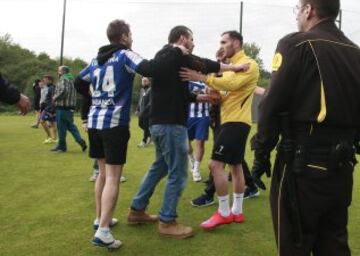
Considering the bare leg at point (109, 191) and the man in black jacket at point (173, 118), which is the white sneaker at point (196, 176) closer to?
the man in black jacket at point (173, 118)

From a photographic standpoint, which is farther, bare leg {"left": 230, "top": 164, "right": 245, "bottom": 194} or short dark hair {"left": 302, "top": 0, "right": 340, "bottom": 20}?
bare leg {"left": 230, "top": 164, "right": 245, "bottom": 194}

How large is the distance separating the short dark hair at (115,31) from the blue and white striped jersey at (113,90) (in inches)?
6.8

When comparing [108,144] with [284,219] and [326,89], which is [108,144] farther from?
[326,89]

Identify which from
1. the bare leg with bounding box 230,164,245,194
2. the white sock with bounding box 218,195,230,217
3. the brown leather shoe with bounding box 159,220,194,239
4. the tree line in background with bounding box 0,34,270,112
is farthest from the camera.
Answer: the tree line in background with bounding box 0,34,270,112

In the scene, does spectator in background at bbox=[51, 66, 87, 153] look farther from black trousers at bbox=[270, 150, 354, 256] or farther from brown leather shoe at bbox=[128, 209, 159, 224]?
black trousers at bbox=[270, 150, 354, 256]

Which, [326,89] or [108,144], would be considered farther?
[108,144]

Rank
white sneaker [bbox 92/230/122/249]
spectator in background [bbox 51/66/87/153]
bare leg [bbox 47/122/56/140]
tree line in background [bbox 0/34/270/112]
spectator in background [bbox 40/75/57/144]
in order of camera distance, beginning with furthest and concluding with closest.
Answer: tree line in background [bbox 0/34/270/112], bare leg [bbox 47/122/56/140], spectator in background [bbox 40/75/57/144], spectator in background [bbox 51/66/87/153], white sneaker [bbox 92/230/122/249]

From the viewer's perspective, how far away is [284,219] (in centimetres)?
292

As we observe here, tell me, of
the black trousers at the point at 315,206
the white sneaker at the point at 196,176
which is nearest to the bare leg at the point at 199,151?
the white sneaker at the point at 196,176

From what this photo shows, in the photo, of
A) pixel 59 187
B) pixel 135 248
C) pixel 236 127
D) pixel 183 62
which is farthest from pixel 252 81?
pixel 59 187

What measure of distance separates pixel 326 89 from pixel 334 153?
1.22ft

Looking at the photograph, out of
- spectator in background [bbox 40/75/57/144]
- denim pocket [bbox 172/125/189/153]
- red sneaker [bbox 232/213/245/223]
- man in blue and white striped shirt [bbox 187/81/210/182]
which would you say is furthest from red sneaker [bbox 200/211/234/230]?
spectator in background [bbox 40/75/57/144]

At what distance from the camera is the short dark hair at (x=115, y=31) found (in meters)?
4.44

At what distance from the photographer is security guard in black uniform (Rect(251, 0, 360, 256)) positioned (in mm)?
2734
